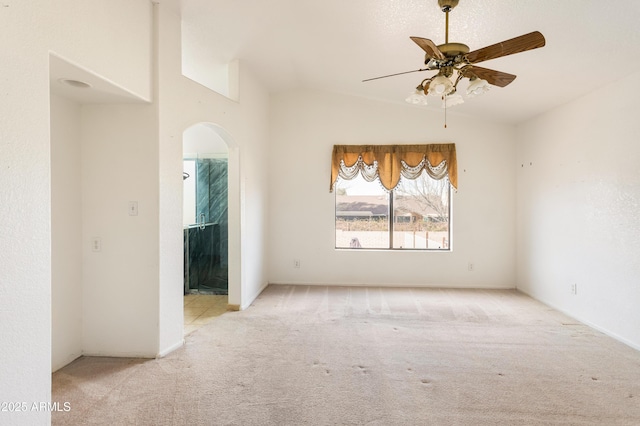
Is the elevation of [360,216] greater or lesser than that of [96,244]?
greater

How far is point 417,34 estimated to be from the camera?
9.96 feet

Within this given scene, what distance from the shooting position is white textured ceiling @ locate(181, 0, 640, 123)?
246 centimetres

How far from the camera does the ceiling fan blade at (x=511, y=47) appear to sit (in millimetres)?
1971

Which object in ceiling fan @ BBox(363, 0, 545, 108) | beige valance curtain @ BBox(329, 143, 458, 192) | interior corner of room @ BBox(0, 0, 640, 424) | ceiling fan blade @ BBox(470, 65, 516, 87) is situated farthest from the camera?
beige valance curtain @ BBox(329, 143, 458, 192)

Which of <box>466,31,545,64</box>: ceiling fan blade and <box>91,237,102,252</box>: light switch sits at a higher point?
<box>466,31,545,64</box>: ceiling fan blade

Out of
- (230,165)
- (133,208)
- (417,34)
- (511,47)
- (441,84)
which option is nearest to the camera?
(511,47)

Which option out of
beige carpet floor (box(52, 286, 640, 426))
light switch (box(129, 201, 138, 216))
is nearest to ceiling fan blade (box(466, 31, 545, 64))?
Result: beige carpet floor (box(52, 286, 640, 426))

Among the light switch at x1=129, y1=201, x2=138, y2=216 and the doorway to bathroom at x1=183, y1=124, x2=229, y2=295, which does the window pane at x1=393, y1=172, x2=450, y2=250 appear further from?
the light switch at x1=129, y1=201, x2=138, y2=216

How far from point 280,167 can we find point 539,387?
14.0 ft

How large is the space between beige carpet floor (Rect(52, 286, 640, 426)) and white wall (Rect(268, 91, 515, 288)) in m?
1.46

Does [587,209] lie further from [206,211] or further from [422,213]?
[206,211]

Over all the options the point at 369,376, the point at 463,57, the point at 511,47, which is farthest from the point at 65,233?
the point at 511,47

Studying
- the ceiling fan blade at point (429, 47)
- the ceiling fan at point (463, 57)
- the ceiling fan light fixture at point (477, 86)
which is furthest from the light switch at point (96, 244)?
the ceiling fan light fixture at point (477, 86)

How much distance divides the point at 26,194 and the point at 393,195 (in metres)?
4.62
